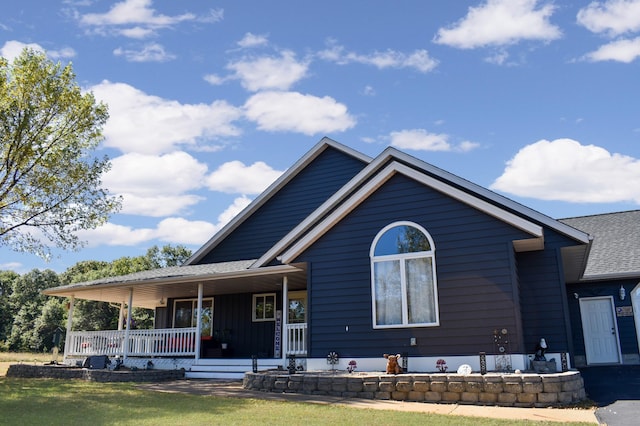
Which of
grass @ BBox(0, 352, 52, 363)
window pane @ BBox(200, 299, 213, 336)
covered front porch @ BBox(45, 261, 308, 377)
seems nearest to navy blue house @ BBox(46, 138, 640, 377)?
covered front porch @ BBox(45, 261, 308, 377)

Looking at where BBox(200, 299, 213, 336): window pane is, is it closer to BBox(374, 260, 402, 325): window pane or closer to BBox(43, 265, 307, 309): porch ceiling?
BBox(43, 265, 307, 309): porch ceiling

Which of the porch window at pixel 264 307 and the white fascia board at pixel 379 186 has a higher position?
the white fascia board at pixel 379 186

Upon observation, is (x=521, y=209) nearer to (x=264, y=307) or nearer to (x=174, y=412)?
(x=174, y=412)

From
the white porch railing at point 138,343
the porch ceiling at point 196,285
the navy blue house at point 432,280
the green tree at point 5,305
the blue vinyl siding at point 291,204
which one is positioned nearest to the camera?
the navy blue house at point 432,280

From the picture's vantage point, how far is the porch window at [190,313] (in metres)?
18.5

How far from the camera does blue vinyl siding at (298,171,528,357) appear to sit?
33.9 feet

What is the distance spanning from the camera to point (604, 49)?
12297 millimetres

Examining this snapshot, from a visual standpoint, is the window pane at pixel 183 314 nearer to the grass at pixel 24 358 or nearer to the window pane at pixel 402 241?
the grass at pixel 24 358

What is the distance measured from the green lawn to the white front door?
9557mm

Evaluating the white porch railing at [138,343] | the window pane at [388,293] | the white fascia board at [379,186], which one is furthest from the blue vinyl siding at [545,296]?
the white porch railing at [138,343]

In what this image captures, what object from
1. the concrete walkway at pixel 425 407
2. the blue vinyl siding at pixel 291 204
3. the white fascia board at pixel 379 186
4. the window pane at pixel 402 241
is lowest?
the concrete walkway at pixel 425 407

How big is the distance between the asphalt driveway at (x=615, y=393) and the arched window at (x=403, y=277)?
317 centimetres

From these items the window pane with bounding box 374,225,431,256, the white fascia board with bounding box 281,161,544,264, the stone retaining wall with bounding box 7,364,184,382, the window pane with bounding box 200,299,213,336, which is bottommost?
the stone retaining wall with bounding box 7,364,184,382

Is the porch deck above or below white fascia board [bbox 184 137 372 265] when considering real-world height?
below
